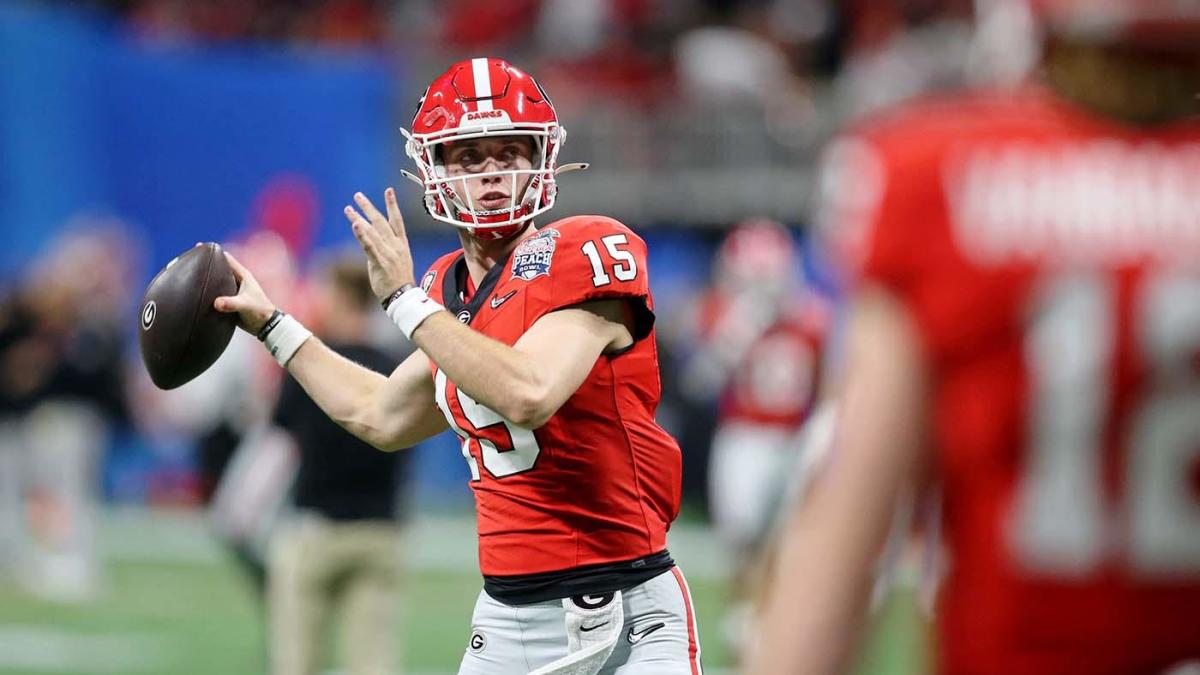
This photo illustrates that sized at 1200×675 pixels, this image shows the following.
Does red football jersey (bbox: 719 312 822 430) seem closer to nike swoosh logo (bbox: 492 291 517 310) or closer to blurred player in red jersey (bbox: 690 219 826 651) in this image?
blurred player in red jersey (bbox: 690 219 826 651)

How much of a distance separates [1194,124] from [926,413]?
34 centimetres

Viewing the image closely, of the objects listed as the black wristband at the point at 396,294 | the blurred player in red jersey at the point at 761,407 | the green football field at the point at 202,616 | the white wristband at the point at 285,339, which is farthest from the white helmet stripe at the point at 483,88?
the blurred player in red jersey at the point at 761,407

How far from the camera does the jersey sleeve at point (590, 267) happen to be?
3.43 meters

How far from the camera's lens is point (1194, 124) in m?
1.51

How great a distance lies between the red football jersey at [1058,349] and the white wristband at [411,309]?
1827 mm

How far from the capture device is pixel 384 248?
11.3ft

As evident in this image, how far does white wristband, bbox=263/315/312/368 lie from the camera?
377cm

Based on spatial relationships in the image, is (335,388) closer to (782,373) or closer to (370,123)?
(782,373)

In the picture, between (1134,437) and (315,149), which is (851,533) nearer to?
(1134,437)

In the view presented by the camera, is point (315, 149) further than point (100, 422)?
Yes

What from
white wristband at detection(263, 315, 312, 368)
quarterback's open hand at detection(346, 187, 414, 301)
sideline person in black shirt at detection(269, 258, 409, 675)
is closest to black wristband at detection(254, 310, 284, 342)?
white wristband at detection(263, 315, 312, 368)

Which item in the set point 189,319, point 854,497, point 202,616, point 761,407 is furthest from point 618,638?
point 202,616

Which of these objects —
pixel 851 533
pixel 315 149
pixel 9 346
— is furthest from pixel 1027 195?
pixel 315 149

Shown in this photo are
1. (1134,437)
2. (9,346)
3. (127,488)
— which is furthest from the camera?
(127,488)
